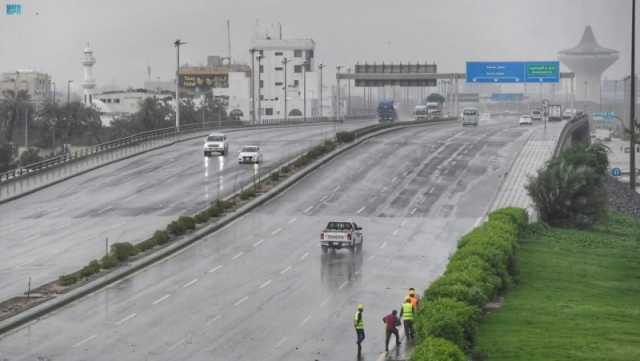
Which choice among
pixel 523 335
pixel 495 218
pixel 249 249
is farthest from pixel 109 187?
pixel 523 335

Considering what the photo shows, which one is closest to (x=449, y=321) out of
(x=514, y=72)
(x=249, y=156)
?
(x=249, y=156)

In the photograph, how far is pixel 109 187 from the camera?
290ft

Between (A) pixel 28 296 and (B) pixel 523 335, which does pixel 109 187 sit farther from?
(B) pixel 523 335

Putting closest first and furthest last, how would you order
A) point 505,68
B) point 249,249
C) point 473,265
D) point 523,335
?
1. point 523,335
2. point 473,265
3. point 249,249
4. point 505,68

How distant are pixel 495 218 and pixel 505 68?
12031 cm

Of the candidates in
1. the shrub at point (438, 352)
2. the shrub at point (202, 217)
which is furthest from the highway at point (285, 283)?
the shrub at point (438, 352)

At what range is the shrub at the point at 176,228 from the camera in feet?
212

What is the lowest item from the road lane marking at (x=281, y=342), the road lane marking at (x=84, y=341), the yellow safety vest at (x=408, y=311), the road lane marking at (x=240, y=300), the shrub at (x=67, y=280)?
the road lane marking at (x=84, y=341)

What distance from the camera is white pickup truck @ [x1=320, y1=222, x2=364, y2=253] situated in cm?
6062

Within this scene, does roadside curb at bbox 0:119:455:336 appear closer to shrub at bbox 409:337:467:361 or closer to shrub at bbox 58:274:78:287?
shrub at bbox 58:274:78:287

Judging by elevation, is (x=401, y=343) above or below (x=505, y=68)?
below

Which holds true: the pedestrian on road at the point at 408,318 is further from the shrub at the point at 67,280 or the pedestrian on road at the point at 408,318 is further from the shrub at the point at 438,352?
the shrub at the point at 67,280

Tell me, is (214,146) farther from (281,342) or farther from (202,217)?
(281,342)

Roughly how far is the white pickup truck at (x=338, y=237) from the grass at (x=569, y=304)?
8.13m
